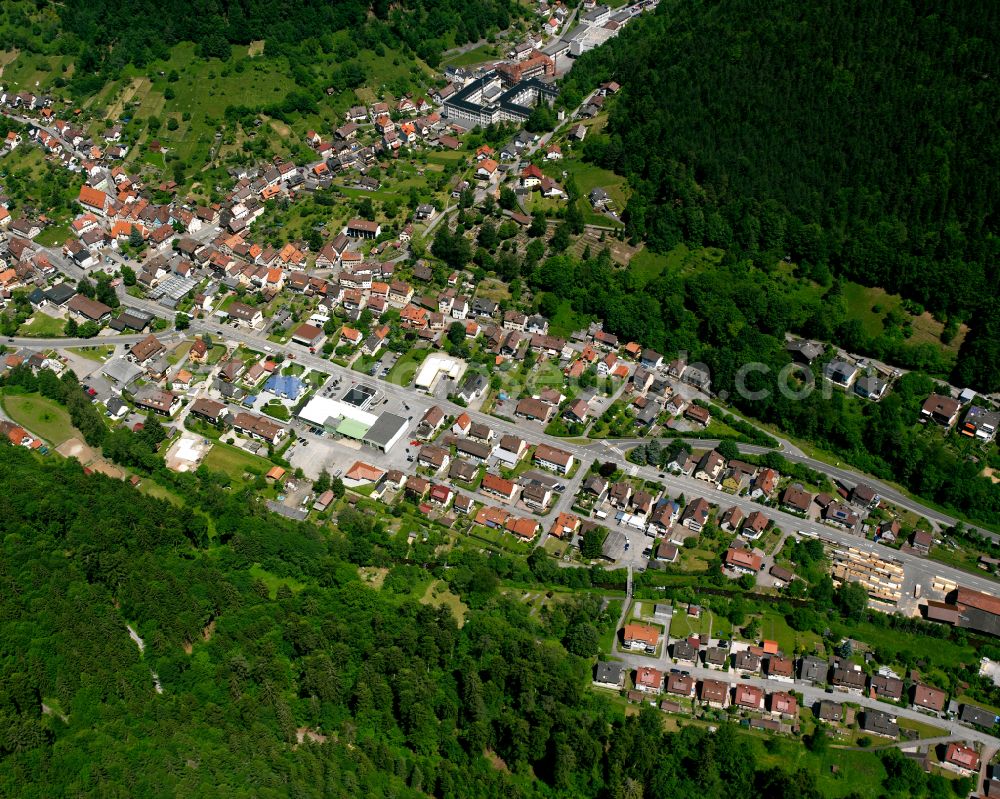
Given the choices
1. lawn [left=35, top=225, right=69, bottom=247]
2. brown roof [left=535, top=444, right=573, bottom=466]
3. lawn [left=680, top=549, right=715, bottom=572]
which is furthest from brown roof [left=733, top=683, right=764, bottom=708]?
lawn [left=35, top=225, right=69, bottom=247]

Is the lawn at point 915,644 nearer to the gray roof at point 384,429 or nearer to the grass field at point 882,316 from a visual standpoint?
the grass field at point 882,316

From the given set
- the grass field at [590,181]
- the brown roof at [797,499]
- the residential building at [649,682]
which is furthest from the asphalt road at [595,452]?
the grass field at [590,181]

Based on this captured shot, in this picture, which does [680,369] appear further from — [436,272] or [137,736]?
[137,736]

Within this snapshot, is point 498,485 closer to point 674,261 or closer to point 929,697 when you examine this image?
point 929,697

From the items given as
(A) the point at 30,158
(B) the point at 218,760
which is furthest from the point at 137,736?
(A) the point at 30,158

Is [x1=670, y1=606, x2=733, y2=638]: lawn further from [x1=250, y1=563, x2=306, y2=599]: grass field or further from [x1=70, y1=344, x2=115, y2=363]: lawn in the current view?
[x1=70, y1=344, x2=115, y2=363]: lawn

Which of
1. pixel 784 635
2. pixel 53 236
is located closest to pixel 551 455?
pixel 784 635
